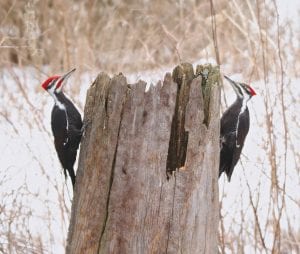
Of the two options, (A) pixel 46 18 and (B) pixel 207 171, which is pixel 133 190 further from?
(A) pixel 46 18

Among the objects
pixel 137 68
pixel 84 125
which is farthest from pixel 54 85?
pixel 137 68

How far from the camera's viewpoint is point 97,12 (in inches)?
349

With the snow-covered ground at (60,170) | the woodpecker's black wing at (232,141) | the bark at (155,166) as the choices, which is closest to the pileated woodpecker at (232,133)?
the woodpecker's black wing at (232,141)

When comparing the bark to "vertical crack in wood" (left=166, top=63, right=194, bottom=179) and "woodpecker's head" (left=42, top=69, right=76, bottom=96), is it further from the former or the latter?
"woodpecker's head" (left=42, top=69, right=76, bottom=96)

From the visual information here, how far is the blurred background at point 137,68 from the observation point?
4.61 m

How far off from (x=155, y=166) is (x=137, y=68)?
12.2 feet

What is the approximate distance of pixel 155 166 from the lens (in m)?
1.95

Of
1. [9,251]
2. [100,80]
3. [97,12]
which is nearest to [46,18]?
[97,12]

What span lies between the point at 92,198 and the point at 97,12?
7110 mm

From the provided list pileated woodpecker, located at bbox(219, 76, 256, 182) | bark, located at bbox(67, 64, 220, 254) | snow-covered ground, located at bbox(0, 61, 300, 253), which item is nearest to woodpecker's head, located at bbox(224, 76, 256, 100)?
pileated woodpecker, located at bbox(219, 76, 256, 182)

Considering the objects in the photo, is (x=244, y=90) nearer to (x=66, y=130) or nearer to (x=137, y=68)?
(x=66, y=130)

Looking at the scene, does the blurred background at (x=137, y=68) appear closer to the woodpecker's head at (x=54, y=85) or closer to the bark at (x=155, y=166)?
the woodpecker's head at (x=54, y=85)

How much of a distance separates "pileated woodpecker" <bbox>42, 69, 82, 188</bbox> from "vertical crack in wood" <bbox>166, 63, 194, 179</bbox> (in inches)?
14.4

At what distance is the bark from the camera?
1.95 metres
